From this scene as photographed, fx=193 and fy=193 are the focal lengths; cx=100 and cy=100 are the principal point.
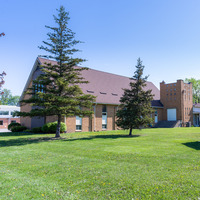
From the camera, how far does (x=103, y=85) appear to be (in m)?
30.9

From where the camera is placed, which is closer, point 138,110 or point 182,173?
point 182,173

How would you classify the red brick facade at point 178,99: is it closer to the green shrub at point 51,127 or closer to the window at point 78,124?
the window at point 78,124

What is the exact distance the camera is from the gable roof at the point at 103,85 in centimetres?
2759

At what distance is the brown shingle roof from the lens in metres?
27.8

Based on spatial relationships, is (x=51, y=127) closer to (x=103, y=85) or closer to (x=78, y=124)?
(x=78, y=124)

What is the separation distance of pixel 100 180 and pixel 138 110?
13.7 m

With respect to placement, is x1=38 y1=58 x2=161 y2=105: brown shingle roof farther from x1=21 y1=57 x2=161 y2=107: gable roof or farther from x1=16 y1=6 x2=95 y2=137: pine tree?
x1=16 y1=6 x2=95 y2=137: pine tree

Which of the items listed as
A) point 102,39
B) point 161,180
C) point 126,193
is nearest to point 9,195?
point 126,193

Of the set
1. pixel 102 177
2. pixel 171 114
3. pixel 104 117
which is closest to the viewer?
pixel 102 177

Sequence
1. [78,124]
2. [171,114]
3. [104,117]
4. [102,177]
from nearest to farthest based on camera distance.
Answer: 1. [102,177]
2. [78,124]
3. [104,117]
4. [171,114]

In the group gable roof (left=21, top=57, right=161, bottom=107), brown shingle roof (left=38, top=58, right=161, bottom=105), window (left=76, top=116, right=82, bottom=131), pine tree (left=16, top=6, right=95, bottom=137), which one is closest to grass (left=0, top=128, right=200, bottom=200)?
pine tree (left=16, top=6, right=95, bottom=137)

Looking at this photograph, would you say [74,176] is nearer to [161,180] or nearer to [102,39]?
[161,180]

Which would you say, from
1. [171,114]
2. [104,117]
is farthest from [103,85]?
[171,114]

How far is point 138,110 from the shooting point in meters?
19.0
